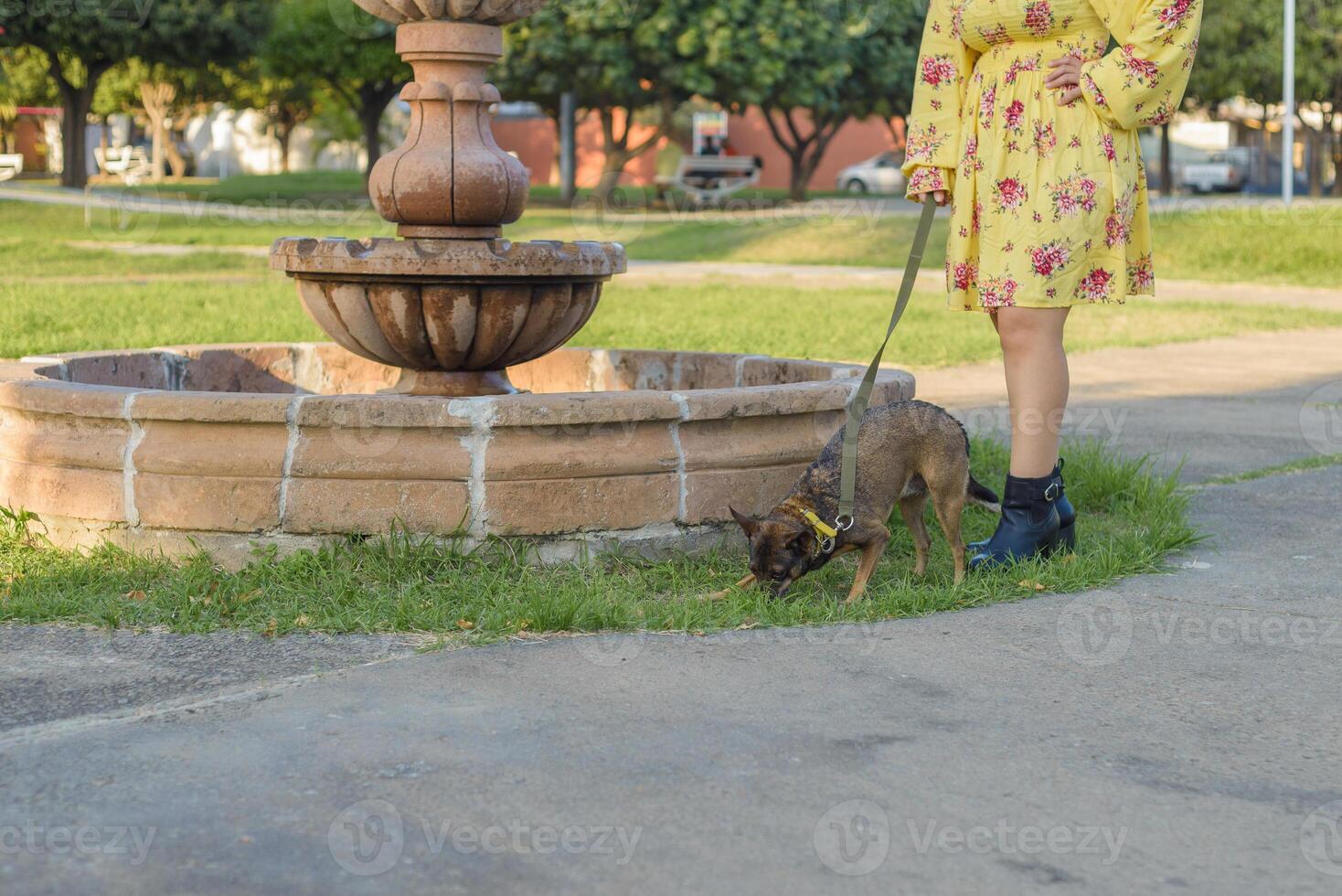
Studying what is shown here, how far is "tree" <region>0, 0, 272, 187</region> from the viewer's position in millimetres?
30719

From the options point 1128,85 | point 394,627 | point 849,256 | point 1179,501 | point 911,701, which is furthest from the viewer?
point 849,256

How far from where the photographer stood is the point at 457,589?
4453 millimetres

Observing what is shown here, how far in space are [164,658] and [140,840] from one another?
3.95ft

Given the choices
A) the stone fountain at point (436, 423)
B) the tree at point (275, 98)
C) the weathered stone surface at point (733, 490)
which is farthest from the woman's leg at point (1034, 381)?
the tree at point (275, 98)

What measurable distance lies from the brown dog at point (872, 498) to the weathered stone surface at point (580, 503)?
38 centimetres

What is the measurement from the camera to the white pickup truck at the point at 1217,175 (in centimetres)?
4738

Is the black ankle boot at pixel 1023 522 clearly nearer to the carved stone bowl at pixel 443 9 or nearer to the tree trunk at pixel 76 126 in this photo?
the carved stone bowl at pixel 443 9

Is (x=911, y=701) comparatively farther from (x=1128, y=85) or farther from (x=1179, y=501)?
(x=1179, y=501)

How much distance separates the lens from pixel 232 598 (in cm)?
438

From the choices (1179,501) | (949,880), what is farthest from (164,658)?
(1179,501)

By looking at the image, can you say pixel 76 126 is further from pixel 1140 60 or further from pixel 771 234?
pixel 1140 60

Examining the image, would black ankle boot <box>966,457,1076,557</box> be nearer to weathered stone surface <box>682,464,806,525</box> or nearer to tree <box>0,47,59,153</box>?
weathered stone surface <box>682,464,806,525</box>

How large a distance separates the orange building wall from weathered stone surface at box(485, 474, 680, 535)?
1960 inches

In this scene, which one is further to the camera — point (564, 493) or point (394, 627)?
point (564, 493)
